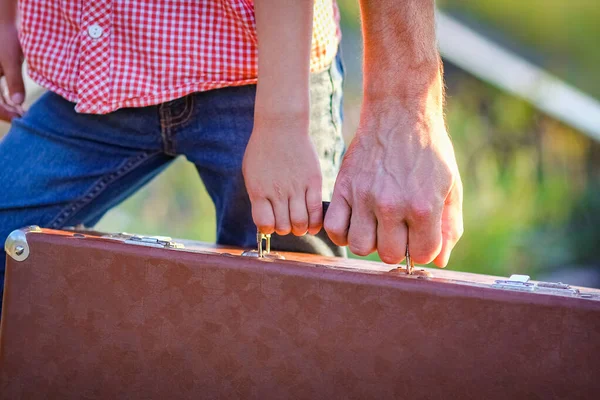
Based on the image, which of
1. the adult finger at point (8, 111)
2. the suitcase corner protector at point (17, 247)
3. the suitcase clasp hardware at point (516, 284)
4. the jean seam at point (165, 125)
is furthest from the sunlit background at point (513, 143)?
the suitcase clasp hardware at point (516, 284)

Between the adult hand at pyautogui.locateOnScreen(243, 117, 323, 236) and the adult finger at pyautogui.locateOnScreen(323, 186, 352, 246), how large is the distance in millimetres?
34

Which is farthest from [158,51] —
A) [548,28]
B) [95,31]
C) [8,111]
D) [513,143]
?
[548,28]

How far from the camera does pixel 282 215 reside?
1456 millimetres

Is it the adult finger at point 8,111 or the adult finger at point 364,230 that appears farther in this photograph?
the adult finger at point 8,111

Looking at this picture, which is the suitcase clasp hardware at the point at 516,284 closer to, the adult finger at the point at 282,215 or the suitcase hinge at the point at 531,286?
the suitcase hinge at the point at 531,286

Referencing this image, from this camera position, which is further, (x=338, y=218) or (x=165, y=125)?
(x=165, y=125)

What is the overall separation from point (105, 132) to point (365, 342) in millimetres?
822

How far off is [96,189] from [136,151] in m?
0.13

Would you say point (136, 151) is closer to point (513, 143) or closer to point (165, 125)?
point (165, 125)

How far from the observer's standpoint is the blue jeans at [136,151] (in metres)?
1.76

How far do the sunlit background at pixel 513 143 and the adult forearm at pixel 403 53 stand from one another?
263 centimetres

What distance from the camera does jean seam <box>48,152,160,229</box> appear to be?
185cm

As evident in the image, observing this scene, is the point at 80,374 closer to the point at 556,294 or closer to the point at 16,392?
the point at 16,392

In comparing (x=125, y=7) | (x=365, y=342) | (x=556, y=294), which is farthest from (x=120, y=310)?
(x=556, y=294)
